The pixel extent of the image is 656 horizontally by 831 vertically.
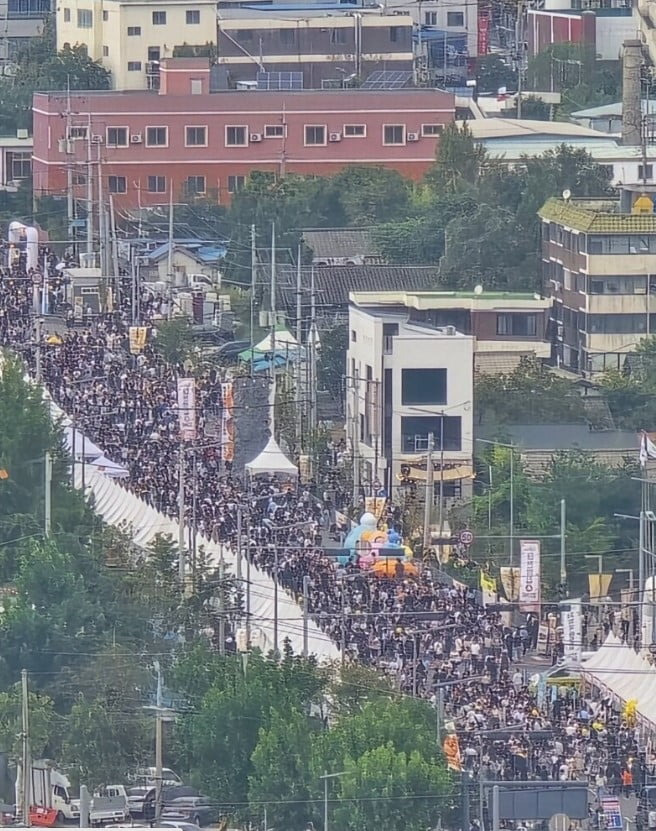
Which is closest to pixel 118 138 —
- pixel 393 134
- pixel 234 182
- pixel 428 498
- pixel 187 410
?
pixel 234 182

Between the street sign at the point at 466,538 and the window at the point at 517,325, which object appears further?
the window at the point at 517,325

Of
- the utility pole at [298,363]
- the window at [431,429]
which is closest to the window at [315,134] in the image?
the utility pole at [298,363]

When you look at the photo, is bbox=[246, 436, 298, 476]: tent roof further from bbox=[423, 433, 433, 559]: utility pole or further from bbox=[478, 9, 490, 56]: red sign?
bbox=[478, 9, 490, 56]: red sign

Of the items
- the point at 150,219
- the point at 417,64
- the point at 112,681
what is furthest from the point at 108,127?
the point at 112,681

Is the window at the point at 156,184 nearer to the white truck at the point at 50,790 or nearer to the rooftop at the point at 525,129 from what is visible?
the rooftop at the point at 525,129

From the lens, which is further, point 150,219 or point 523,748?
point 150,219

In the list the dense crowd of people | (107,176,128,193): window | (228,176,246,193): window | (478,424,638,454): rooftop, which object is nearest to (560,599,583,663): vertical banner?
the dense crowd of people

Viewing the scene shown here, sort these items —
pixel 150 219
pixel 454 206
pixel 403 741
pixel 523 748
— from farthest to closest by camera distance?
pixel 150 219
pixel 454 206
pixel 523 748
pixel 403 741

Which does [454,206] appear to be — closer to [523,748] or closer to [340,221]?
[340,221]
